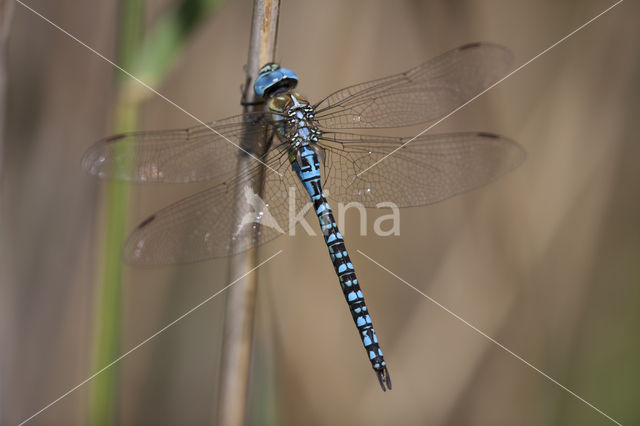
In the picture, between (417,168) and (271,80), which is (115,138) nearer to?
(271,80)

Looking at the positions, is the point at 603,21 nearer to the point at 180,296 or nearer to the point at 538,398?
the point at 538,398

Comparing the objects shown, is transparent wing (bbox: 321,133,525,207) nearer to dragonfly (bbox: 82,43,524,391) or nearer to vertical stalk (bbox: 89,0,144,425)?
dragonfly (bbox: 82,43,524,391)

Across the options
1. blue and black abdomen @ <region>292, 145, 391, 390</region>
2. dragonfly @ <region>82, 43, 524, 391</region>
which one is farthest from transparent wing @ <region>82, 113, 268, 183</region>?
blue and black abdomen @ <region>292, 145, 391, 390</region>

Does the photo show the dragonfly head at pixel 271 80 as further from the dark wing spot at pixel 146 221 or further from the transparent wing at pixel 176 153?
the dark wing spot at pixel 146 221

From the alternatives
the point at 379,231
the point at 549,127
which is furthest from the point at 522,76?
the point at 379,231

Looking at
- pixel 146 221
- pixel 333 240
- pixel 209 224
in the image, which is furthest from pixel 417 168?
pixel 146 221

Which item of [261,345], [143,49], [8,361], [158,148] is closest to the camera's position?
[143,49]

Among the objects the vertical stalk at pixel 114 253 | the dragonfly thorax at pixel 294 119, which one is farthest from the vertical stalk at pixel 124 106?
the dragonfly thorax at pixel 294 119
